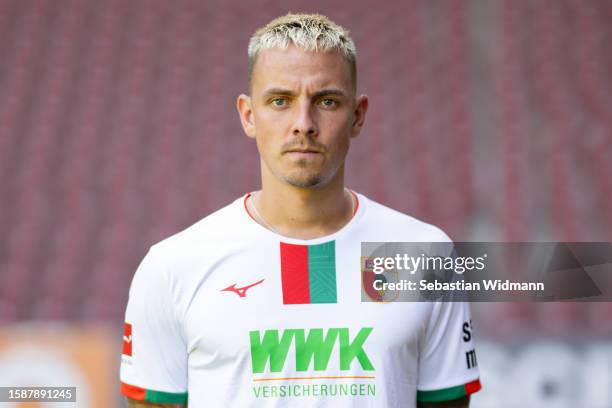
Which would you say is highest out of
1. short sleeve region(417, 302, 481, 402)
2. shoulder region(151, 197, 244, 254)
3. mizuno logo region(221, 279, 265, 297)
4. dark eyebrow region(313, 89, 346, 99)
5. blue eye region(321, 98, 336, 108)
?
dark eyebrow region(313, 89, 346, 99)

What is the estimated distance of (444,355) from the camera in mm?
2078

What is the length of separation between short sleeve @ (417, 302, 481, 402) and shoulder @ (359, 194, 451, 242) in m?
0.19

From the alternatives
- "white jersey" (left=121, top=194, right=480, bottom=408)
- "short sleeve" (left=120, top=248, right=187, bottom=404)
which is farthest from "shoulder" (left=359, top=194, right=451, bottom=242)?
"short sleeve" (left=120, top=248, right=187, bottom=404)

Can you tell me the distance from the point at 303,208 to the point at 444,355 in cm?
54

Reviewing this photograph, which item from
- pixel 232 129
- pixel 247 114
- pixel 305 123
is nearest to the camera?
Result: pixel 305 123

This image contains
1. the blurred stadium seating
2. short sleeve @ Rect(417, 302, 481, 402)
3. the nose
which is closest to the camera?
the nose

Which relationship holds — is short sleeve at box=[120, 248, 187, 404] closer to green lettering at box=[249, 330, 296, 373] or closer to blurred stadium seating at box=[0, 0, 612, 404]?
green lettering at box=[249, 330, 296, 373]

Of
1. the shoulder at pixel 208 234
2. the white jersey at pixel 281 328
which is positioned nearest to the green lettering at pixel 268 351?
the white jersey at pixel 281 328

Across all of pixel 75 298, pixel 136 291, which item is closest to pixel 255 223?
pixel 136 291

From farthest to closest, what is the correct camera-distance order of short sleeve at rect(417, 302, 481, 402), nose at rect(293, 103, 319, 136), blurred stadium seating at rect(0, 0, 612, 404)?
blurred stadium seating at rect(0, 0, 612, 404) → short sleeve at rect(417, 302, 481, 402) → nose at rect(293, 103, 319, 136)

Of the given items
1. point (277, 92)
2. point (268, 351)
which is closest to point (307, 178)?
point (277, 92)

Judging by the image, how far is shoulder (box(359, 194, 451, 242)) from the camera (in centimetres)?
213

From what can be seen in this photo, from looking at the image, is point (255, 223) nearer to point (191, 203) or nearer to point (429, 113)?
point (191, 203)

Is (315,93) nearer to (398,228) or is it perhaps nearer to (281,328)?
(398,228)
